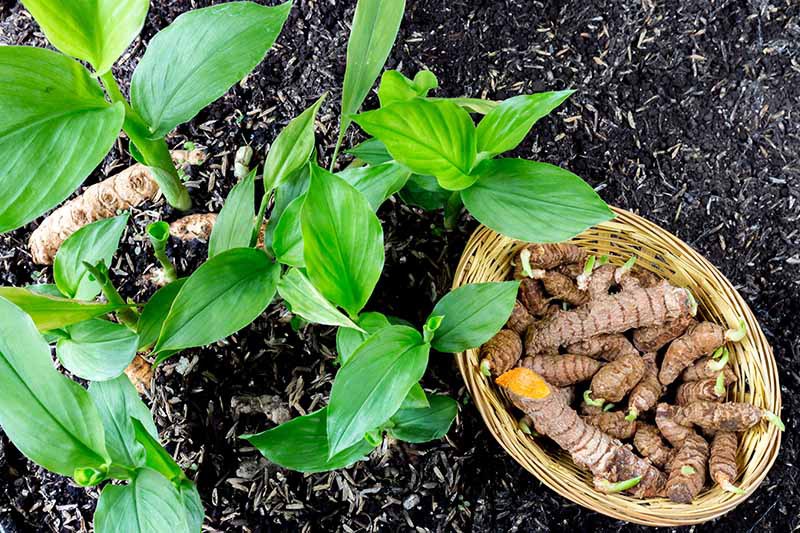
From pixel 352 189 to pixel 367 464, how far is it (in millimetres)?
661

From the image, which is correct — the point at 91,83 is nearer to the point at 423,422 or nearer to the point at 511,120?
the point at 511,120

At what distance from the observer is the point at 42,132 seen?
88 cm

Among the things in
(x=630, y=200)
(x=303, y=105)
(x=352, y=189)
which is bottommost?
(x=630, y=200)

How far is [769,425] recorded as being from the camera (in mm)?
1335

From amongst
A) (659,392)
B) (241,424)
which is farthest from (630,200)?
(241,424)

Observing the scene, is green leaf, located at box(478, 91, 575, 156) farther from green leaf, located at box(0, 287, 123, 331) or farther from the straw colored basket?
green leaf, located at box(0, 287, 123, 331)

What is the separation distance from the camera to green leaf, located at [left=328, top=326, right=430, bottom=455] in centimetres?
95

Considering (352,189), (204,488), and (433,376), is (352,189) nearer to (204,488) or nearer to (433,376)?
(433,376)

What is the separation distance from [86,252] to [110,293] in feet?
0.28

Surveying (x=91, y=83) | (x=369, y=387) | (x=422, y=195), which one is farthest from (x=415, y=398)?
(x=91, y=83)

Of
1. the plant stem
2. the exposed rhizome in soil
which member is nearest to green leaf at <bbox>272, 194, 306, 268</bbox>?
the plant stem

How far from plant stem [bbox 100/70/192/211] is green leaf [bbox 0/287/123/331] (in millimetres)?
281

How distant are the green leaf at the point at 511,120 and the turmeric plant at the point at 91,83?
1.22ft

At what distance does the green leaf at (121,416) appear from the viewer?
1.06m
